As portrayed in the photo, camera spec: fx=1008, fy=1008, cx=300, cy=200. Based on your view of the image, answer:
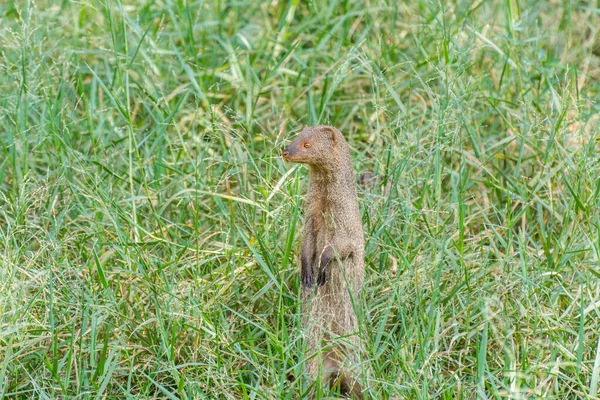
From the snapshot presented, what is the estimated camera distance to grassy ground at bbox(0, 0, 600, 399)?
3.07 metres

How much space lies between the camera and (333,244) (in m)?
3.12

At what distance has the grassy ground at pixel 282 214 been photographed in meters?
3.07

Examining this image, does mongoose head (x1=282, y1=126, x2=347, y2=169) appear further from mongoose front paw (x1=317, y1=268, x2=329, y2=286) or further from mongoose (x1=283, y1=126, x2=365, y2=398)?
mongoose front paw (x1=317, y1=268, x2=329, y2=286)

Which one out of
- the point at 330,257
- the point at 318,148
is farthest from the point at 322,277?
the point at 318,148

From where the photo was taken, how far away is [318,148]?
10.1 feet

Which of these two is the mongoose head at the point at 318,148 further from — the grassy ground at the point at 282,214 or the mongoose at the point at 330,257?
the grassy ground at the point at 282,214

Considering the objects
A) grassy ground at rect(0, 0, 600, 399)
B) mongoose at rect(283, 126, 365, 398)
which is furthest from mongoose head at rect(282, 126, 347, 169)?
grassy ground at rect(0, 0, 600, 399)

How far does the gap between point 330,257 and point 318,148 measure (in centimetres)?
34

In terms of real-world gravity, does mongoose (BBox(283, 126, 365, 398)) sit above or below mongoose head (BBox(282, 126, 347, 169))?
below

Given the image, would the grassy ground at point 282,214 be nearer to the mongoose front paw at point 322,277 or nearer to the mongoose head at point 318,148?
the mongoose front paw at point 322,277

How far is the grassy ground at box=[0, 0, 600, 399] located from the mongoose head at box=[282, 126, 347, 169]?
27cm

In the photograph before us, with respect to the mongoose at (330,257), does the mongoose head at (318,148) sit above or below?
above

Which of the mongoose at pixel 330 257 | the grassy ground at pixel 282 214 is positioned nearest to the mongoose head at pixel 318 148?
the mongoose at pixel 330 257

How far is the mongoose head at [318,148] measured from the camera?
3.05 m
